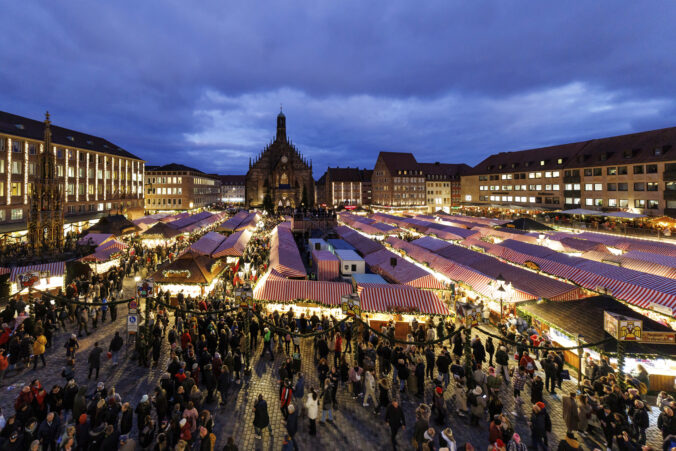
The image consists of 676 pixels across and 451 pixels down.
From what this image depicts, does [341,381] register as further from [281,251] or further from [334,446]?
[281,251]

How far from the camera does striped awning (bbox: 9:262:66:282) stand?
1405 cm

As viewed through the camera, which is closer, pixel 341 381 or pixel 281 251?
pixel 341 381

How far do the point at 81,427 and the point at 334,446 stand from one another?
A: 5.62 metres

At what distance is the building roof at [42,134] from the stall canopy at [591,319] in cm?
4700

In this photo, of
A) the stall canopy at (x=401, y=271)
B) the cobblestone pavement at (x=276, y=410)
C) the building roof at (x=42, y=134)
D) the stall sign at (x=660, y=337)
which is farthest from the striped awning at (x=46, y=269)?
the building roof at (x=42, y=134)

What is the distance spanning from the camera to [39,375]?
9.86 m

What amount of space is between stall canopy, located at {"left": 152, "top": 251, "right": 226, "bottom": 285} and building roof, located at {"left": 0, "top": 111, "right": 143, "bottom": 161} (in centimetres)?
3070

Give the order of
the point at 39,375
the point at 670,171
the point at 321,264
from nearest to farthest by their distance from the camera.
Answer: the point at 39,375 < the point at 321,264 < the point at 670,171

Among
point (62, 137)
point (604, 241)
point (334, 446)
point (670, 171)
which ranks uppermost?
point (62, 137)

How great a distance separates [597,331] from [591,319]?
62 cm

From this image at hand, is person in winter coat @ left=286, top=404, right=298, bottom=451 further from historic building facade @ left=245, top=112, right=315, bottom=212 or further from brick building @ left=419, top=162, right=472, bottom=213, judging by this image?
brick building @ left=419, top=162, right=472, bottom=213

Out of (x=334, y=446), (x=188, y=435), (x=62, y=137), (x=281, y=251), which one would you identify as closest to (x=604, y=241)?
(x=281, y=251)

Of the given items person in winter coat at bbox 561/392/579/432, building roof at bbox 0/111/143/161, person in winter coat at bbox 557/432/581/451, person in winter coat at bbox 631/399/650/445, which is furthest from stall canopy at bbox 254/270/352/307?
building roof at bbox 0/111/143/161

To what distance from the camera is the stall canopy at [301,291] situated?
13891 mm
